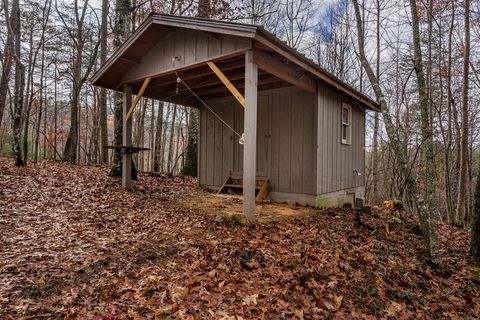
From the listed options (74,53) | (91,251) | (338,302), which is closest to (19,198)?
(91,251)

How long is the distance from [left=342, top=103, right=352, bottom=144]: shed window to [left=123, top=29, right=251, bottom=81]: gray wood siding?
14.0 ft

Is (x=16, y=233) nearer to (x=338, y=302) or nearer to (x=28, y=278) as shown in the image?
(x=28, y=278)

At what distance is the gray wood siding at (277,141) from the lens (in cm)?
664

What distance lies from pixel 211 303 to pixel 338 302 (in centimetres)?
134

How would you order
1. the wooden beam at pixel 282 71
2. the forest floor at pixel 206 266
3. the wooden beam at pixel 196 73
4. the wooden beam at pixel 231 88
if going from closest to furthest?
1. the forest floor at pixel 206 266
2. the wooden beam at pixel 231 88
3. the wooden beam at pixel 282 71
4. the wooden beam at pixel 196 73

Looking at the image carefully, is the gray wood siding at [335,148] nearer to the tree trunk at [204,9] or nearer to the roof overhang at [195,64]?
the roof overhang at [195,64]

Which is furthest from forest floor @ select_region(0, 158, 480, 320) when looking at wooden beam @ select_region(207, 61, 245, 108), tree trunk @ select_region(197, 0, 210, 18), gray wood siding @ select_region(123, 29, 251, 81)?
tree trunk @ select_region(197, 0, 210, 18)

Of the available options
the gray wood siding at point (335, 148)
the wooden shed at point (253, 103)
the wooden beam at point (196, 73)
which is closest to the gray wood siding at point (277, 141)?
the wooden shed at point (253, 103)

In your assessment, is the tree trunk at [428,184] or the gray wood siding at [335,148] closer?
the tree trunk at [428,184]

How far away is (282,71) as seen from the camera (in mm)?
5508

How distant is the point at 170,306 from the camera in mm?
2406

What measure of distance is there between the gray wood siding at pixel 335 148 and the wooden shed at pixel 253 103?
0.03 metres

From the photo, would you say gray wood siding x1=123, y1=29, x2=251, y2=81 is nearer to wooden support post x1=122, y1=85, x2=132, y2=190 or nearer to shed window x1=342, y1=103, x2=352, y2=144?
wooden support post x1=122, y1=85, x2=132, y2=190

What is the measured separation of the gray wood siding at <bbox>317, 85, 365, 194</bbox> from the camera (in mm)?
6642
